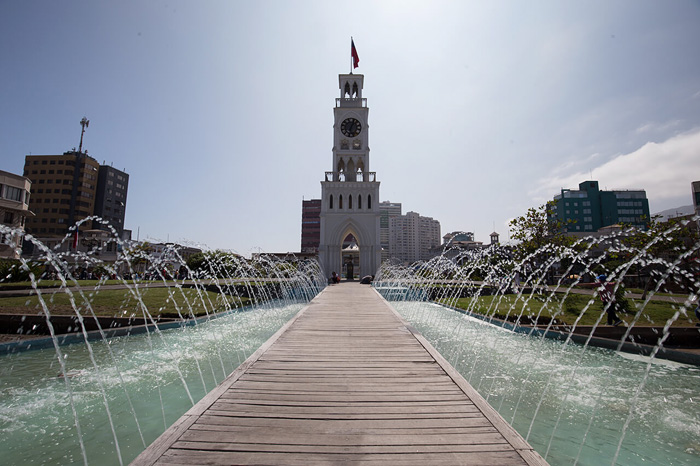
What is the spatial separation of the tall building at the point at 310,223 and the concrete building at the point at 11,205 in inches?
3114

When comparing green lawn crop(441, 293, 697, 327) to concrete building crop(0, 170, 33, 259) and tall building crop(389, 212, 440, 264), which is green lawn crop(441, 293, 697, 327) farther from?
tall building crop(389, 212, 440, 264)

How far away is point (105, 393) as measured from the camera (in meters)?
5.93

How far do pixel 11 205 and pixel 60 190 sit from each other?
1837 inches

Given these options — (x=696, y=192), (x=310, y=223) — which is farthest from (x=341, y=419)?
(x=310, y=223)

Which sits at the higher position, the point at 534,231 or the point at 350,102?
the point at 350,102

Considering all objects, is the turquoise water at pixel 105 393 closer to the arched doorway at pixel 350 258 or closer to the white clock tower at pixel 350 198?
the white clock tower at pixel 350 198

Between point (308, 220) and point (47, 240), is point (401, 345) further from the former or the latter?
point (308, 220)

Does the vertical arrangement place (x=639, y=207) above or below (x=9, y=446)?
above

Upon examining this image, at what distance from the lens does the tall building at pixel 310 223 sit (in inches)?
4555

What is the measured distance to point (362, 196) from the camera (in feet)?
139

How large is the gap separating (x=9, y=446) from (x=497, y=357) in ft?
29.4

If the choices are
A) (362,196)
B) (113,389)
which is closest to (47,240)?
(362,196)

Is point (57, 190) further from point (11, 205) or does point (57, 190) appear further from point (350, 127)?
point (350, 127)

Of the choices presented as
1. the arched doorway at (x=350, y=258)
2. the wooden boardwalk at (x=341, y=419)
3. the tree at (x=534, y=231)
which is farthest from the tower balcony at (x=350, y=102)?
the wooden boardwalk at (x=341, y=419)
